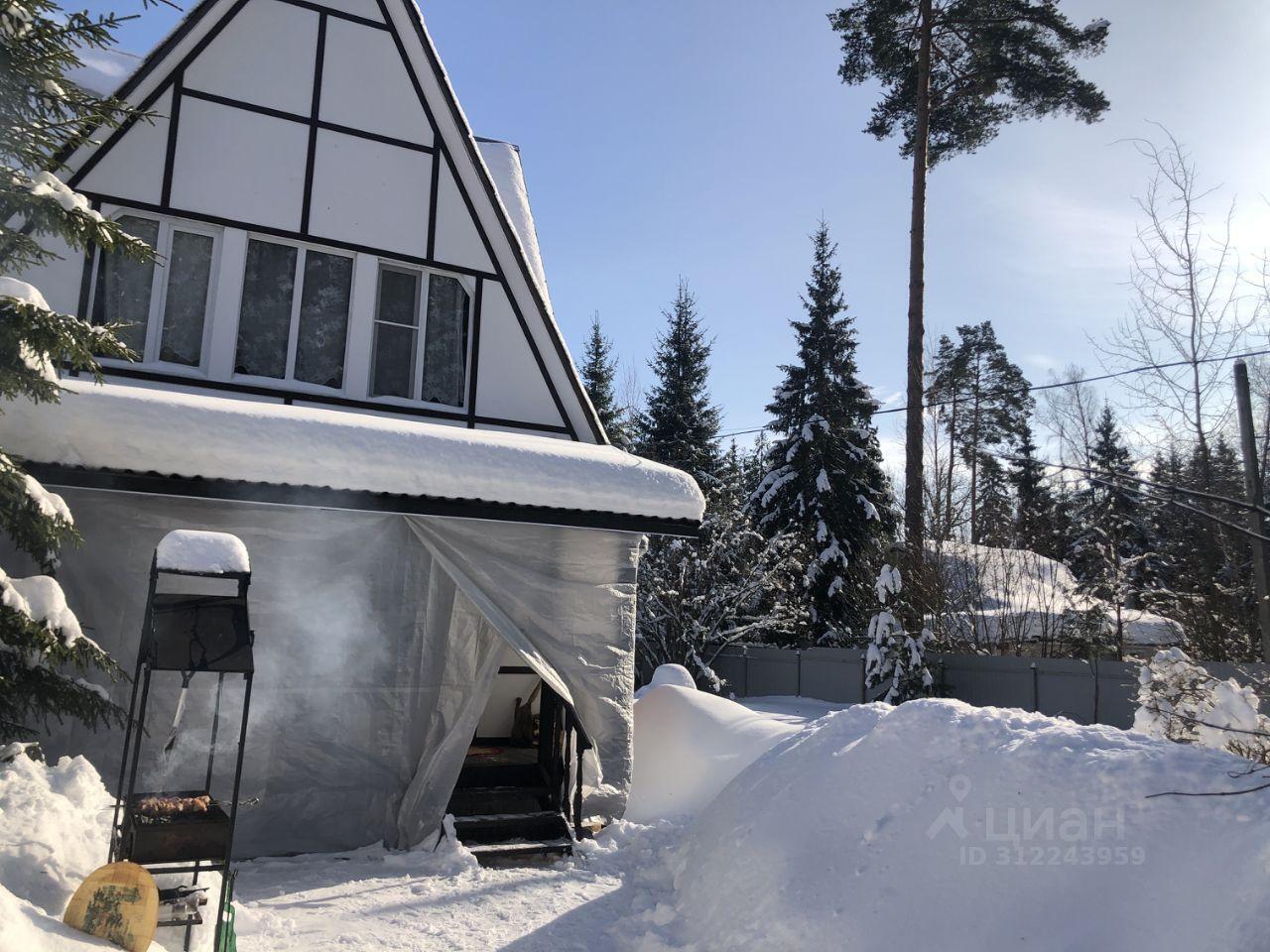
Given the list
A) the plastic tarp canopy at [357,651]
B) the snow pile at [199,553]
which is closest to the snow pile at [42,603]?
the snow pile at [199,553]

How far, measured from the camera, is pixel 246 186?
7828mm

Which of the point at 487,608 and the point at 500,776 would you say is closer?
the point at 487,608

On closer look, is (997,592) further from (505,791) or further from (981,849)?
(981,849)

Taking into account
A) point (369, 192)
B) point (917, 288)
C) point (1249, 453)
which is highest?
point (917, 288)

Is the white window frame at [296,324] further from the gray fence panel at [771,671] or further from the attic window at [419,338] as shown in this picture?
the gray fence panel at [771,671]

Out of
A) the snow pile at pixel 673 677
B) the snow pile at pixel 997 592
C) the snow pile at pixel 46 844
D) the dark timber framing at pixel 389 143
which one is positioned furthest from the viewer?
the snow pile at pixel 997 592

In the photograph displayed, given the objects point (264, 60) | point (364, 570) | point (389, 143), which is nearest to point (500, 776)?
point (364, 570)

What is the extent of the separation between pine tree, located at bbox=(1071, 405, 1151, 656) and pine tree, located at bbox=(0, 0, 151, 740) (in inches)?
188

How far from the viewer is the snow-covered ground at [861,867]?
12.0 feet

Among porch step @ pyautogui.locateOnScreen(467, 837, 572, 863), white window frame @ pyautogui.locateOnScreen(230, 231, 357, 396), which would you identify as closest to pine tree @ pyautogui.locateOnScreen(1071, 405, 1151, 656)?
porch step @ pyautogui.locateOnScreen(467, 837, 572, 863)

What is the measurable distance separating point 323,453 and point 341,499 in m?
0.37

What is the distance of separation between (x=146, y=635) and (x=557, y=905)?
9.86 ft

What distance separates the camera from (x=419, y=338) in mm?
8516

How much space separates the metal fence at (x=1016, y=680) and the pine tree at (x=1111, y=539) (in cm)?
163
